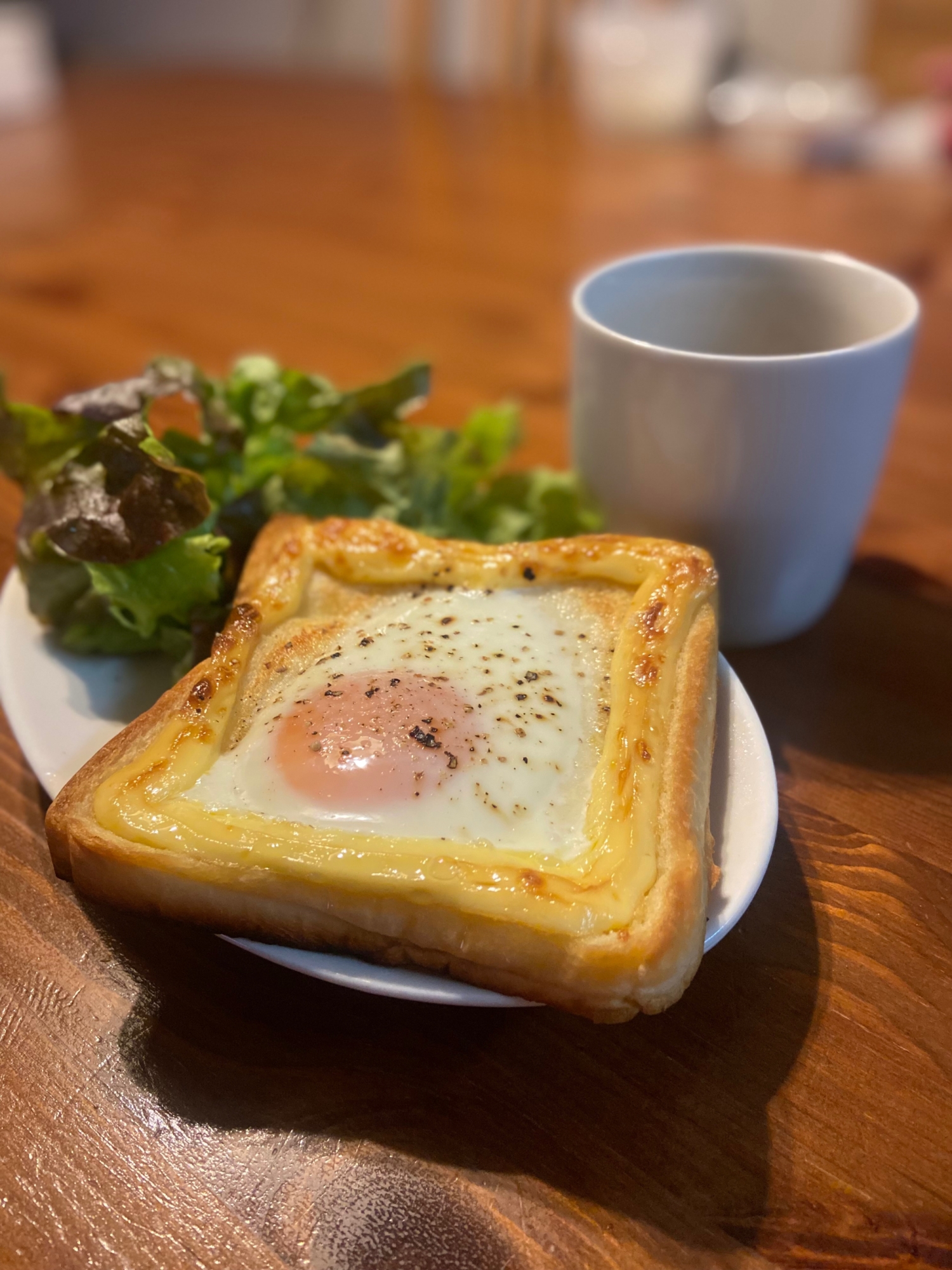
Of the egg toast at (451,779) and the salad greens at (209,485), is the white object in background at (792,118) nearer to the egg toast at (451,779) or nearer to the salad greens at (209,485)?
the salad greens at (209,485)

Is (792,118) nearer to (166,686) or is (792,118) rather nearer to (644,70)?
(644,70)

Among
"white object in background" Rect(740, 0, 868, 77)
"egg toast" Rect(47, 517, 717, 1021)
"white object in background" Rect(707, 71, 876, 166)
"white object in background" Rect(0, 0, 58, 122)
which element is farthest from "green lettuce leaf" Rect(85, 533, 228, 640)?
"white object in background" Rect(740, 0, 868, 77)

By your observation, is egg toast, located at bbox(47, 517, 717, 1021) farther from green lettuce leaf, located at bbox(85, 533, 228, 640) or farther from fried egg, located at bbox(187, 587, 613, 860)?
green lettuce leaf, located at bbox(85, 533, 228, 640)

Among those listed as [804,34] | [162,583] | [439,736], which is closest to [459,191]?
[162,583]

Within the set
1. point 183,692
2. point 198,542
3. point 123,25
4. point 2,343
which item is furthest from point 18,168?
point 123,25

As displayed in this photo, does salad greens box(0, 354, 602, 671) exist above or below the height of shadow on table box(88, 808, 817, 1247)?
above

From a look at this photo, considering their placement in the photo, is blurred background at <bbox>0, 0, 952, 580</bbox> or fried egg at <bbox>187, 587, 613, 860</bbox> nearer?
fried egg at <bbox>187, 587, 613, 860</bbox>

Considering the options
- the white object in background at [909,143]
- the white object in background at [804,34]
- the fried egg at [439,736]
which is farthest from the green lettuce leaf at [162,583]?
the white object in background at [804,34]
